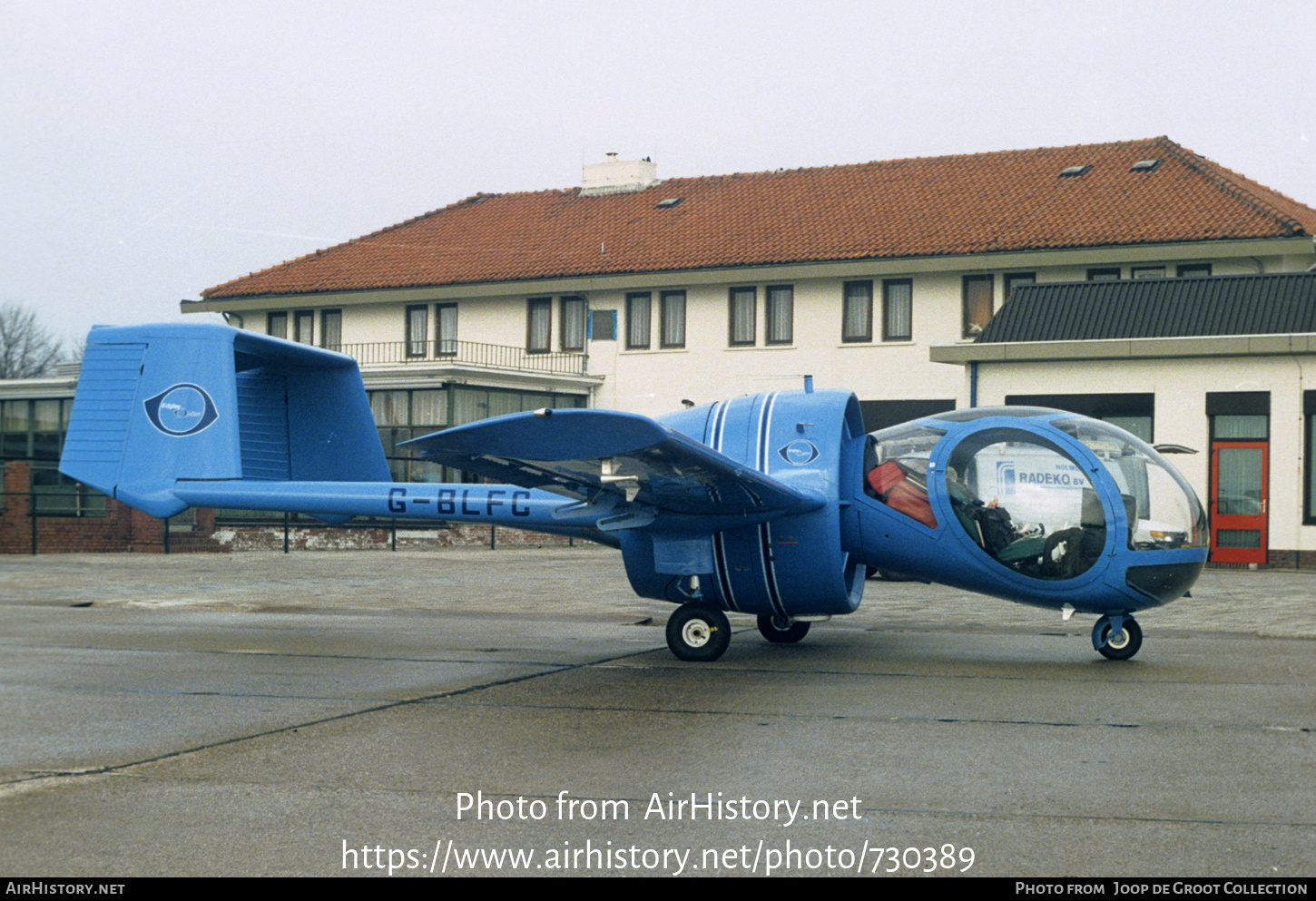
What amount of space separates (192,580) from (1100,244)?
2217 centimetres

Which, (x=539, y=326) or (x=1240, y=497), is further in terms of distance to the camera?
(x=539, y=326)

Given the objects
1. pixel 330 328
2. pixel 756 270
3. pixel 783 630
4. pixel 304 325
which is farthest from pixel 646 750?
pixel 304 325

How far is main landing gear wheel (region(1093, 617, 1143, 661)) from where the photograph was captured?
36.0 feet

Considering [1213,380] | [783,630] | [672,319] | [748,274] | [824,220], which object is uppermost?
[824,220]

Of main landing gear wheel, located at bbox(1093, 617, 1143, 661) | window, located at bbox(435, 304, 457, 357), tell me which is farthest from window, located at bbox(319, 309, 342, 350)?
main landing gear wheel, located at bbox(1093, 617, 1143, 661)

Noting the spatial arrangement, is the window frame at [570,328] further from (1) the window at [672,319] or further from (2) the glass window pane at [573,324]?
(1) the window at [672,319]

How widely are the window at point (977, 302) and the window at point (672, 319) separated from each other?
7.71 meters

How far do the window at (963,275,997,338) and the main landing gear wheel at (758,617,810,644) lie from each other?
23160 millimetres

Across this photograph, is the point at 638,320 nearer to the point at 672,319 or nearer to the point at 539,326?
the point at 672,319

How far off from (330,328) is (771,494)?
112ft

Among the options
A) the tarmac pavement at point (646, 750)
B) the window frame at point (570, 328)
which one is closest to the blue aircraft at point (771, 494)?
the tarmac pavement at point (646, 750)

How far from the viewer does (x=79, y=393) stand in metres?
12.0

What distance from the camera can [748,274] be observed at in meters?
36.7
